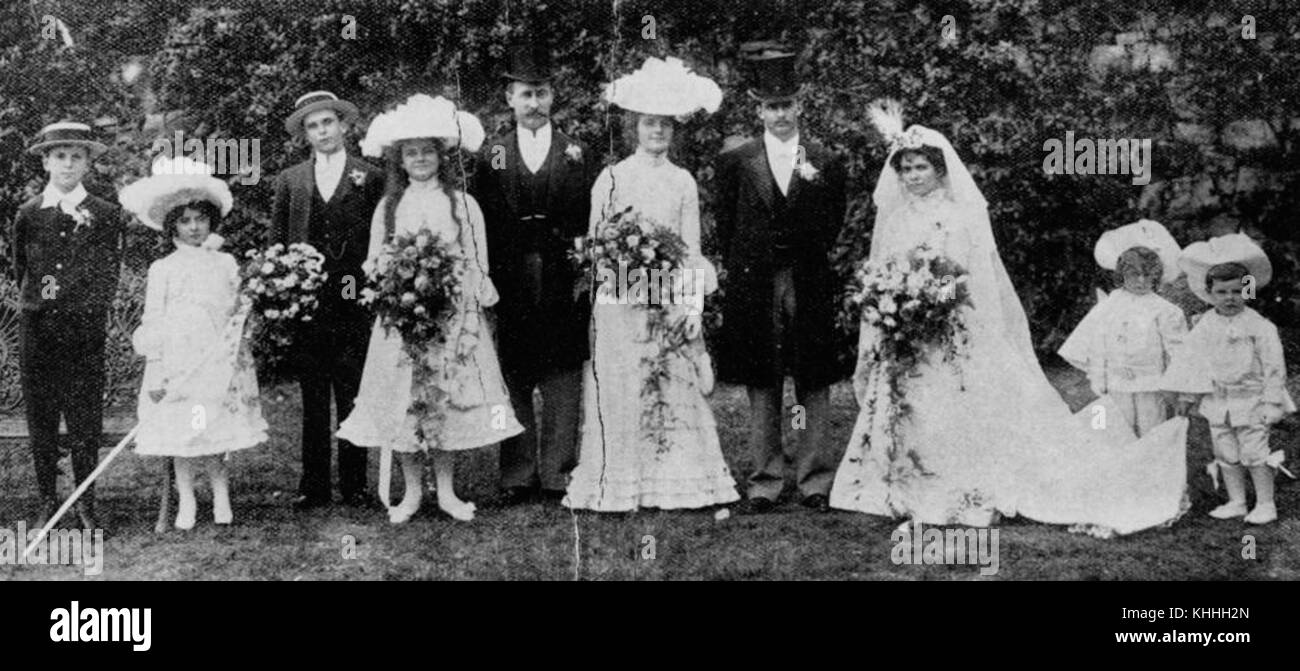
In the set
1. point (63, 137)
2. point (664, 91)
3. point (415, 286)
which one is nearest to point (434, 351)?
point (415, 286)

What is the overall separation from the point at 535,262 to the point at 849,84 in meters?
2.58

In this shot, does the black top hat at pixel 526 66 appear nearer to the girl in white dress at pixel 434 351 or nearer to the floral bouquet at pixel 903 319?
the girl in white dress at pixel 434 351

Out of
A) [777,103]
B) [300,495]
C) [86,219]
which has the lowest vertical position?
[300,495]

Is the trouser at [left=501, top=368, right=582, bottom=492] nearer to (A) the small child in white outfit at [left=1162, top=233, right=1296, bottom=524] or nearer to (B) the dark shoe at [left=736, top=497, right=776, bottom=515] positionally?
(B) the dark shoe at [left=736, top=497, right=776, bottom=515]

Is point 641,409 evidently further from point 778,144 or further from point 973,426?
point 973,426

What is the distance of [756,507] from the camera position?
6.25 metres

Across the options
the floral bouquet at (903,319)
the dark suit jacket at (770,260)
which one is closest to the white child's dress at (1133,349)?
the floral bouquet at (903,319)

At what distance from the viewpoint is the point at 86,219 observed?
6195 millimetres

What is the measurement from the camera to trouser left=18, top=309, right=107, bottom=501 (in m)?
6.20

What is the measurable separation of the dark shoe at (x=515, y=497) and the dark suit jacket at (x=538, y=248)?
57 centimetres

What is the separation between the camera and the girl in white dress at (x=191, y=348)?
603cm
